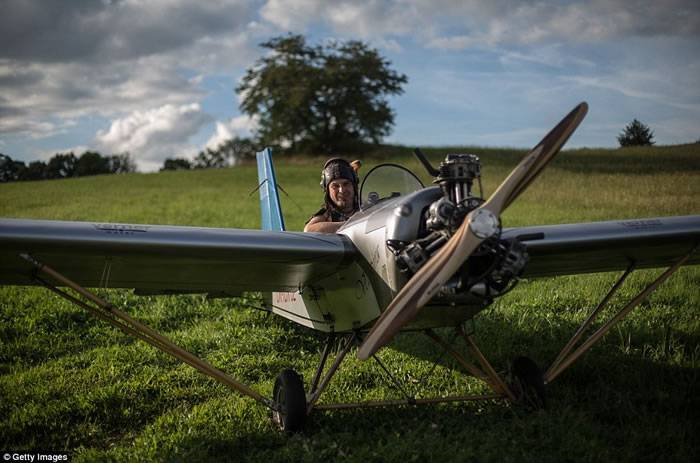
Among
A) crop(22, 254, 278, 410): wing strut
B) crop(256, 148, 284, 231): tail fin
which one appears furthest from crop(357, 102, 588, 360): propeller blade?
crop(256, 148, 284, 231): tail fin

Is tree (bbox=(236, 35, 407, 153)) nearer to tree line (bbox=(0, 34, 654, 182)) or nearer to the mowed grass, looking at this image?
tree line (bbox=(0, 34, 654, 182))

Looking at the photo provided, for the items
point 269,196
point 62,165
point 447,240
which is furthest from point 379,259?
point 62,165

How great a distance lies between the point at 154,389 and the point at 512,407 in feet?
11.8

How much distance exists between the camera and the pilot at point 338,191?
6.55m

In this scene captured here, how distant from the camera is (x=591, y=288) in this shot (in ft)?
30.0

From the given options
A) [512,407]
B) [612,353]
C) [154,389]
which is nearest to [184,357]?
[154,389]

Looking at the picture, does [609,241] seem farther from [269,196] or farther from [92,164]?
[92,164]

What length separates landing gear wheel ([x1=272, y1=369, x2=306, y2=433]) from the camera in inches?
191

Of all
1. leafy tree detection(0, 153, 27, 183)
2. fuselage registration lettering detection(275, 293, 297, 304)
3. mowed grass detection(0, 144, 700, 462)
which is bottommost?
mowed grass detection(0, 144, 700, 462)

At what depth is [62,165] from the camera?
225ft

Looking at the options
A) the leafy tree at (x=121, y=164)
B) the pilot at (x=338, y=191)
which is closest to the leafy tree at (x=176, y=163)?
the leafy tree at (x=121, y=164)

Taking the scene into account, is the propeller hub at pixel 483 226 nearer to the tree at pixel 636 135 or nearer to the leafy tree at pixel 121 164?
the tree at pixel 636 135

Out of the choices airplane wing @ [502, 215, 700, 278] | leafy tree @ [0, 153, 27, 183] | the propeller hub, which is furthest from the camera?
leafy tree @ [0, 153, 27, 183]

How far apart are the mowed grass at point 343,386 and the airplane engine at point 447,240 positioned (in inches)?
48.8
